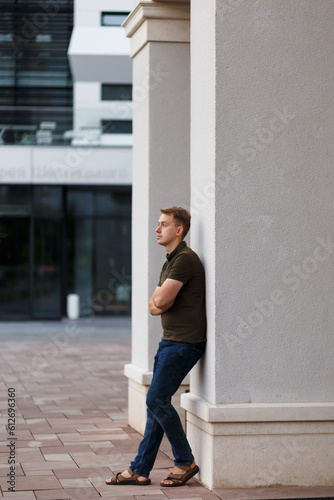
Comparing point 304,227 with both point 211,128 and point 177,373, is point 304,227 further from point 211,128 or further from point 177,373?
point 177,373

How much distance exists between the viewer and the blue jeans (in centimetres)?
584

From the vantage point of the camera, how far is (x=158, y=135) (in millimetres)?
7922

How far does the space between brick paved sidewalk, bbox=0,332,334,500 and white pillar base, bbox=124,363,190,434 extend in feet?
0.45

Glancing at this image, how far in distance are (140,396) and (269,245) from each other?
2744mm

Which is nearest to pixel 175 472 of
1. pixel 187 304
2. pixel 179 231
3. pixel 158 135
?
pixel 187 304

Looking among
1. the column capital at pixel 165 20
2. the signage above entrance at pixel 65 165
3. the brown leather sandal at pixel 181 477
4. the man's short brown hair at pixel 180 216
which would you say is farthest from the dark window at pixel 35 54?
the brown leather sandal at pixel 181 477

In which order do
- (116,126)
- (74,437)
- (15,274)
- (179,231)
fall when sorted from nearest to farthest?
(179,231), (74,437), (116,126), (15,274)

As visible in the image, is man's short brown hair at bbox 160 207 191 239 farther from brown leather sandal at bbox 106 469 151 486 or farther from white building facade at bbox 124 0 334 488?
brown leather sandal at bbox 106 469 151 486

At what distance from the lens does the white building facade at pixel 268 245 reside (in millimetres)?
5812

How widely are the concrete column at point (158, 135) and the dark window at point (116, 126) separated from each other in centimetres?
1402

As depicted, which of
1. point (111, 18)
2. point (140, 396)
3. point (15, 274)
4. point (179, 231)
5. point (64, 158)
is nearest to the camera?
point (179, 231)

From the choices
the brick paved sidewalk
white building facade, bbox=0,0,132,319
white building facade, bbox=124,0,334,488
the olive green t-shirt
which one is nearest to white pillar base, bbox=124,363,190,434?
the brick paved sidewalk

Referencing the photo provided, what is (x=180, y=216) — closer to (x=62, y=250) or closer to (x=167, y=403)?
(x=167, y=403)

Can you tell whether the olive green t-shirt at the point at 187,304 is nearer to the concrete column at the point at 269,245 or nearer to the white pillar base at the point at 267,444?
the concrete column at the point at 269,245
